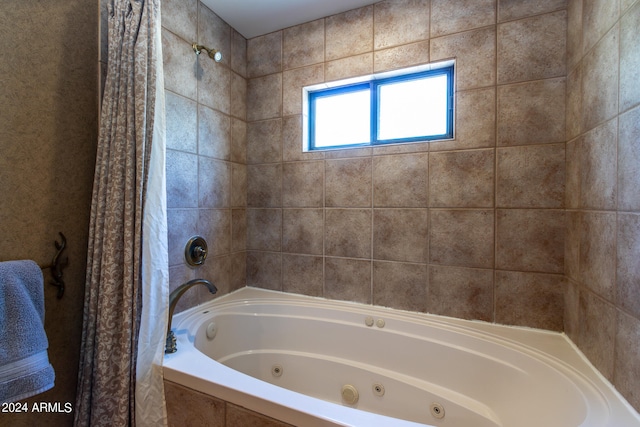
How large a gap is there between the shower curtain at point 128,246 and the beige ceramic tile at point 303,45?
0.87m

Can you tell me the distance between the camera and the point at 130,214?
3.30ft

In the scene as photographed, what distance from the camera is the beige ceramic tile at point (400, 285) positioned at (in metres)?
1.47

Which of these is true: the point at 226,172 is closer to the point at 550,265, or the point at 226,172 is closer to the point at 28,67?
the point at 28,67

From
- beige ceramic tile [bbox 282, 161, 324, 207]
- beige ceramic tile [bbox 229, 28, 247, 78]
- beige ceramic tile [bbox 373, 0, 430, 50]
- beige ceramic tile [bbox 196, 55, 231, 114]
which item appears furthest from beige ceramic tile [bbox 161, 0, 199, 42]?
beige ceramic tile [bbox 373, 0, 430, 50]

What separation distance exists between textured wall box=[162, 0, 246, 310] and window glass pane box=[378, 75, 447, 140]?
1015mm

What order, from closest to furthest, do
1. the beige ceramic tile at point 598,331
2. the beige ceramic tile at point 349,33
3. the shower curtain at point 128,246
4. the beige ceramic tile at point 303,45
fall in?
the beige ceramic tile at point 598,331, the shower curtain at point 128,246, the beige ceramic tile at point 349,33, the beige ceramic tile at point 303,45

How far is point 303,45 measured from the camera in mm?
1737

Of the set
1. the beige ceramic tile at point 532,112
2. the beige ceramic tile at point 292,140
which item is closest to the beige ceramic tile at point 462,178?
the beige ceramic tile at point 532,112

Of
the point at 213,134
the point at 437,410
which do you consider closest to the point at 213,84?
the point at 213,134

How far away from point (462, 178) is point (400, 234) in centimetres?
44

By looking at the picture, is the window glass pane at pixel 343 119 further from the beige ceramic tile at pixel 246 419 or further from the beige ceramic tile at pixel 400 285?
the beige ceramic tile at pixel 246 419

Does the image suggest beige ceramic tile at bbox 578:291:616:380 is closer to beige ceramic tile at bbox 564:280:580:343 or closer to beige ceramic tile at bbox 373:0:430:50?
beige ceramic tile at bbox 564:280:580:343

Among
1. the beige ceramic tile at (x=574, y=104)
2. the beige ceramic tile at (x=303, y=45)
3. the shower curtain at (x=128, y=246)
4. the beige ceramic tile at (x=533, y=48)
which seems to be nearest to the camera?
the shower curtain at (x=128, y=246)

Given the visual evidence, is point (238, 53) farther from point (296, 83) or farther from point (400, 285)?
point (400, 285)
